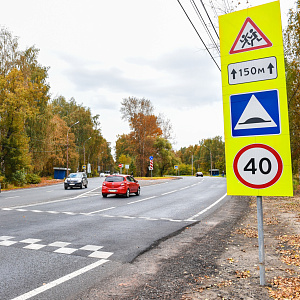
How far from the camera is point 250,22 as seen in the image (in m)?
4.14

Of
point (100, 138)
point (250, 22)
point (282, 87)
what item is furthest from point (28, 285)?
point (100, 138)

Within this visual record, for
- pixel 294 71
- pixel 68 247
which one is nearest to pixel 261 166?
pixel 68 247

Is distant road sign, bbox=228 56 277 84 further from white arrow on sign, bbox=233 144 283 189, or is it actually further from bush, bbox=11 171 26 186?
bush, bbox=11 171 26 186

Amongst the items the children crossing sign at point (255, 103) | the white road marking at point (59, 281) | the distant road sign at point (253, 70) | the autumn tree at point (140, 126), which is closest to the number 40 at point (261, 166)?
the children crossing sign at point (255, 103)

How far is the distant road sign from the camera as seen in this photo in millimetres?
3990

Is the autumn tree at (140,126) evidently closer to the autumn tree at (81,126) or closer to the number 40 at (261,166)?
the autumn tree at (81,126)

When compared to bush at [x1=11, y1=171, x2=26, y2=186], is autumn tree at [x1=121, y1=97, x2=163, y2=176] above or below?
above

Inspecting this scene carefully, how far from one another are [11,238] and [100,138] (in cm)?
7966

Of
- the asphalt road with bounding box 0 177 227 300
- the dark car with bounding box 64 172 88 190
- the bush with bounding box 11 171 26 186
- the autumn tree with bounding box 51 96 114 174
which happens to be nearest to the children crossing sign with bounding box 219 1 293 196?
the asphalt road with bounding box 0 177 227 300

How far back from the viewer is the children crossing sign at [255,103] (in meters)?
3.88

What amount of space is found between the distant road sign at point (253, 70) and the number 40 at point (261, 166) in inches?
41.0

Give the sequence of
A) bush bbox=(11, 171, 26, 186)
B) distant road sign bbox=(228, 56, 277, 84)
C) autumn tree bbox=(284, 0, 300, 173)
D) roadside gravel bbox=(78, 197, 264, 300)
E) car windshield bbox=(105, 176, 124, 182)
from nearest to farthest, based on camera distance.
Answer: distant road sign bbox=(228, 56, 277, 84) → roadside gravel bbox=(78, 197, 264, 300) → autumn tree bbox=(284, 0, 300, 173) → car windshield bbox=(105, 176, 124, 182) → bush bbox=(11, 171, 26, 186)

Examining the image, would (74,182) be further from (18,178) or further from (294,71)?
(294,71)

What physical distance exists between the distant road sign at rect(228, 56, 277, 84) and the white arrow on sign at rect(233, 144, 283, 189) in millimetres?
882
